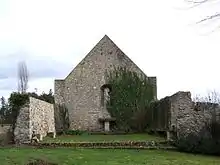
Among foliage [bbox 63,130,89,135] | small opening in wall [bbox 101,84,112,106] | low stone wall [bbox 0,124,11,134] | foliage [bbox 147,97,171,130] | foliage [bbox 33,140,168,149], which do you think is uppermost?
small opening in wall [bbox 101,84,112,106]

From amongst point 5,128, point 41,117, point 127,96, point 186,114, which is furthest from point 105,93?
point 5,128

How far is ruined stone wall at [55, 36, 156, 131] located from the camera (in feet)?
128

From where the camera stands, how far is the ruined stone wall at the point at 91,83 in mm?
39094

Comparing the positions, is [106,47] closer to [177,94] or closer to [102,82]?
[102,82]

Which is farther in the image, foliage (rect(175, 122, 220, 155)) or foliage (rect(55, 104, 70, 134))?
foliage (rect(55, 104, 70, 134))

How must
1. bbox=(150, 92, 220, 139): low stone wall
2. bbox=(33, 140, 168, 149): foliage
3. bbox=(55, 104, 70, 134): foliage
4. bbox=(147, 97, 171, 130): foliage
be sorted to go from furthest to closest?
bbox=(55, 104, 70, 134): foliage, bbox=(147, 97, 171, 130): foliage, bbox=(150, 92, 220, 139): low stone wall, bbox=(33, 140, 168, 149): foliage

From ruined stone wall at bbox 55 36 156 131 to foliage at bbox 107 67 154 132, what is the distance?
0.61 meters

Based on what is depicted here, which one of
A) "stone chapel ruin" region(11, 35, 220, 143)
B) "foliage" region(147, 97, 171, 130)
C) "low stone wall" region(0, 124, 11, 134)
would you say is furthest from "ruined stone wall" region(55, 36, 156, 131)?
"low stone wall" region(0, 124, 11, 134)

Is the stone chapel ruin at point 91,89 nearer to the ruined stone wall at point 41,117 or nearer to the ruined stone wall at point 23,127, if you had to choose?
the ruined stone wall at point 41,117

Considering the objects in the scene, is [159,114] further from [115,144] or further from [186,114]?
[115,144]

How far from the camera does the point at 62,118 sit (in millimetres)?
38281

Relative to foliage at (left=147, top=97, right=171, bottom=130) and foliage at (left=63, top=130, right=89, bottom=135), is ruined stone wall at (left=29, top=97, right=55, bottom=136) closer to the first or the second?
foliage at (left=63, top=130, right=89, bottom=135)

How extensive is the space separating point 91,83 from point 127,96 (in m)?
3.39

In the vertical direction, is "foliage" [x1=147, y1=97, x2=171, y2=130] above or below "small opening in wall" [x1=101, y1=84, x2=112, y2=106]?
below
